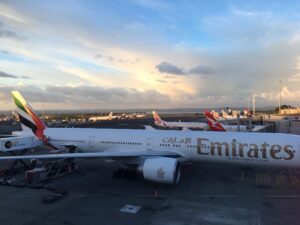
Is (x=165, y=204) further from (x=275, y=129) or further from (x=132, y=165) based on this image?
(x=275, y=129)

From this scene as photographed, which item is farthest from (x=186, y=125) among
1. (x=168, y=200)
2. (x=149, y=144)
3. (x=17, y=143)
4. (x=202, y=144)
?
(x=168, y=200)

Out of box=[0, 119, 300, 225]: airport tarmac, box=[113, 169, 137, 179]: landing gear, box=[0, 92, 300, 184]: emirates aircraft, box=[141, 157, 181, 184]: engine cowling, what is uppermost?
box=[0, 92, 300, 184]: emirates aircraft

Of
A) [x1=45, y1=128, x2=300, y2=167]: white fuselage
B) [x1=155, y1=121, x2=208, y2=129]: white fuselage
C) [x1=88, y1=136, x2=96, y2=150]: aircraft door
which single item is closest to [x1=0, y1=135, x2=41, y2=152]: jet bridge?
[x1=45, y1=128, x2=300, y2=167]: white fuselage

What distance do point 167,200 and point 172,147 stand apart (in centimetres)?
643

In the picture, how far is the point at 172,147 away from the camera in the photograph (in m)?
23.8

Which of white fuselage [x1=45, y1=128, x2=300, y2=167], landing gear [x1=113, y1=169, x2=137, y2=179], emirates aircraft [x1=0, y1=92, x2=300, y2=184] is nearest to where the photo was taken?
emirates aircraft [x1=0, y1=92, x2=300, y2=184]

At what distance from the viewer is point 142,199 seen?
18.2 m

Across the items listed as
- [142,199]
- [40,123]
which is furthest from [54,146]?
[142,199]

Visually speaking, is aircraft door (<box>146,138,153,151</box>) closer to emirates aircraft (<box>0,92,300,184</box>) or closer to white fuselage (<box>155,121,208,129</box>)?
emirates aircraft (<box>0,92,300,184</box>)

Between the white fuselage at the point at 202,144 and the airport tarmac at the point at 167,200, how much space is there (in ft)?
6.08

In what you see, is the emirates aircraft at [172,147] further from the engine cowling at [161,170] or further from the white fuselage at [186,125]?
the white fuselage at [186,125]

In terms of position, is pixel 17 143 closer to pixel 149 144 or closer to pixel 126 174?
pixel 126 174

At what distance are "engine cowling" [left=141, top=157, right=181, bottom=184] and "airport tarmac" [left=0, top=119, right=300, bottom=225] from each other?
2.79 ft

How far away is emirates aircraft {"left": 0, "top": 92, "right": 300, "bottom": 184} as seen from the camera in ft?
66.0
